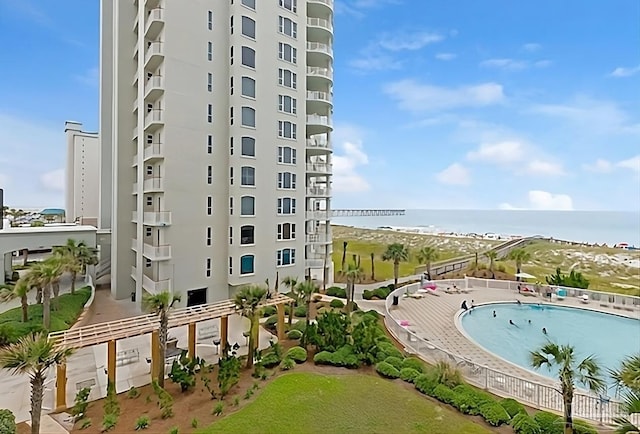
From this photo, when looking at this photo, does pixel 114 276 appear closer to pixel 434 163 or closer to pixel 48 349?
pixel 48 349

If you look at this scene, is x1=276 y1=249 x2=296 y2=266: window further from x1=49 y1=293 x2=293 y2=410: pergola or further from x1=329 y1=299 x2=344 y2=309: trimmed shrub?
x1=49 y1=293 x2=293 y2=410: pergola

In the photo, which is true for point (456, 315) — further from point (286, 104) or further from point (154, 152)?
point (154, 152)

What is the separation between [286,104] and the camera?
26.1 m

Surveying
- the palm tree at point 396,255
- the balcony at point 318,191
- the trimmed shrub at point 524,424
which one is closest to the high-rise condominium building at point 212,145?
the balcony at point 318,191

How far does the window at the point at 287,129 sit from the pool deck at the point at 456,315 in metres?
13.8

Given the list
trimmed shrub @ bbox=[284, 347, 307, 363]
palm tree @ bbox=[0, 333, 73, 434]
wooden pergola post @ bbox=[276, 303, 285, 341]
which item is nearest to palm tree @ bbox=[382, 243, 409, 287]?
wooden pergola post @ bbox=[276, 303, 285, 341]

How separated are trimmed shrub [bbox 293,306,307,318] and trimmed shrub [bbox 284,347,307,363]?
6400 mm

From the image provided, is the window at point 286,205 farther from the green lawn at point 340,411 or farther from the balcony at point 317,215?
the green lawn at point 340,411

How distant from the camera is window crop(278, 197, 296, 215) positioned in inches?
1021

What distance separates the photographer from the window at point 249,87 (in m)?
23.9

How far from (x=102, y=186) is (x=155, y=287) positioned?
1331 centimetres

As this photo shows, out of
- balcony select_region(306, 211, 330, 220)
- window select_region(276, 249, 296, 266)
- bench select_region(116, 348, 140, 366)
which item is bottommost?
bench select_region(116, 348, 140, 366)

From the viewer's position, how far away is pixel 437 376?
41.2 feet

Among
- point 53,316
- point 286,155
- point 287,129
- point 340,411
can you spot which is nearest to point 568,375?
point 340,411
